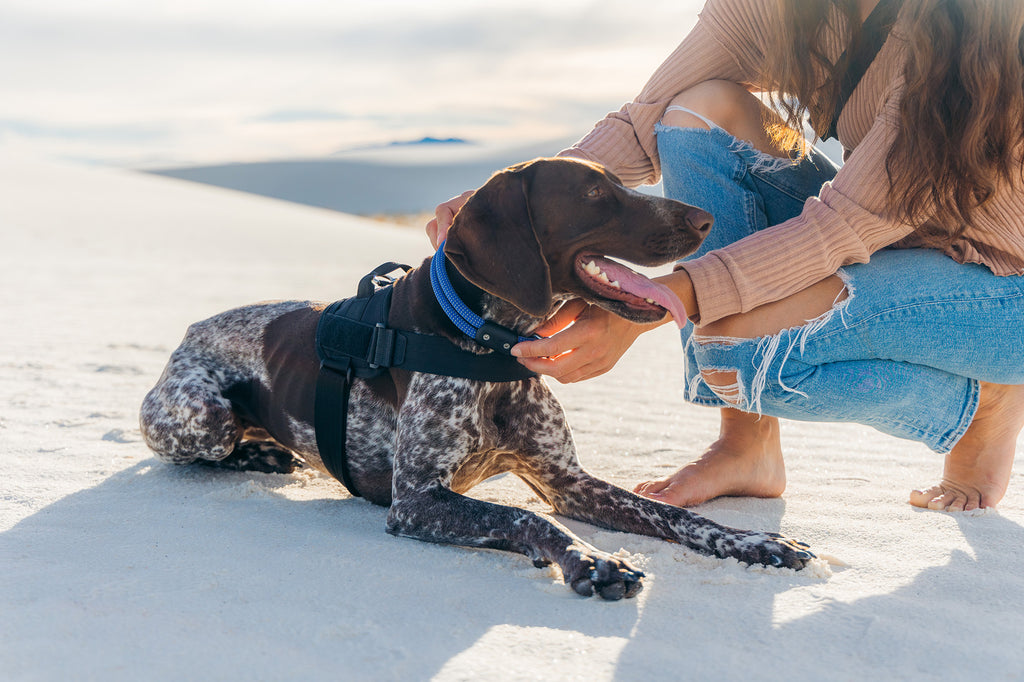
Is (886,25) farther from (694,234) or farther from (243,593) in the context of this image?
(243,593)

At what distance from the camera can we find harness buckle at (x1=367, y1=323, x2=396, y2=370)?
3.03 m

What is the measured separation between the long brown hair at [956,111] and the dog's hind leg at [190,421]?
2612 millimetres

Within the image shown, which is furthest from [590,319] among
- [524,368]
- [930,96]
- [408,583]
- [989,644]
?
[989,644]

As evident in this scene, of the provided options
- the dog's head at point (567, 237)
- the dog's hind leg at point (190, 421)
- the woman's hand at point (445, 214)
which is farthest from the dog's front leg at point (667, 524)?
the dog's hind leg at point (190, 421)

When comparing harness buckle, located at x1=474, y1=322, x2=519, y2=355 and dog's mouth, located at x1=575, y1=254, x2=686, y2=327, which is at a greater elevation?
dog's mouth, located at x1=575, y1=254, x2=686, y2=327

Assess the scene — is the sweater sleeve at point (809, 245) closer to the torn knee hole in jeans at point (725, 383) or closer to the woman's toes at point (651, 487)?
the torn knee hole in jeans at point (725, 383)

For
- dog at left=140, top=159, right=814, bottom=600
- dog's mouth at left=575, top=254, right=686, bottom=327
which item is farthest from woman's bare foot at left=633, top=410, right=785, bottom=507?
dog's mouth at left=575, top=254, right=686, bottom=327

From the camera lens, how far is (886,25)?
10.2 ft

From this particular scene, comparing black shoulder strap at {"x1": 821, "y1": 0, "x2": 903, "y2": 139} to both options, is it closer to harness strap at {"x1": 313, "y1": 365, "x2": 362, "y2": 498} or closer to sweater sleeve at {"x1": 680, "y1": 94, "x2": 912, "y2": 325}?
sweater sleeve at {"x1": 680, "y1": 94, "x2": 912, "y2": 325}

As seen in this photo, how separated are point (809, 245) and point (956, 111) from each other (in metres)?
0.58

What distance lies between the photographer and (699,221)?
2.87 metres

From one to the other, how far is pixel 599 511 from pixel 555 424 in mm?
339

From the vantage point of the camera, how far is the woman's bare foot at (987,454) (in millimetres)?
3135

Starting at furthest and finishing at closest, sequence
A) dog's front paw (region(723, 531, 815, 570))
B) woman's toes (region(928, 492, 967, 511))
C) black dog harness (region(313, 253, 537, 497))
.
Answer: woman's toes (region(928, 492, 967, 511)) < black dog harness (region(313, 253, 537, 497)) < dog's front paw (region(723, 531, 815, 570))
